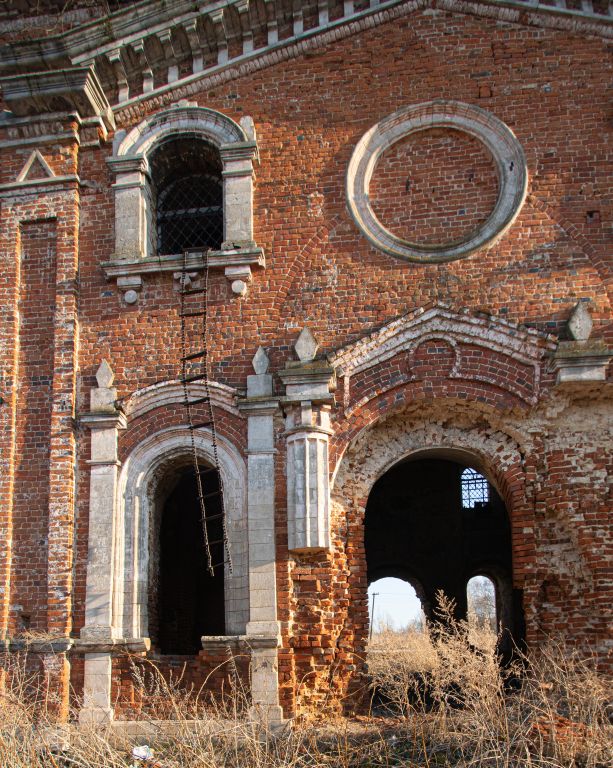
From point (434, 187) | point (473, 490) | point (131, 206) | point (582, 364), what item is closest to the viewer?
point (582, 364)

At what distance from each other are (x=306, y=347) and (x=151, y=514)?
2760 millimetres

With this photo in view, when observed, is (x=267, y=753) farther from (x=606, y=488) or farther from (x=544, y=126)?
(x=544, y=126)

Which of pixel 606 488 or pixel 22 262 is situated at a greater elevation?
pixel 22 262

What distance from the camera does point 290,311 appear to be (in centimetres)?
1152

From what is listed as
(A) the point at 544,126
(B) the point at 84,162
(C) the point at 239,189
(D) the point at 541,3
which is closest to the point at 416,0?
(D) the point at 541,3

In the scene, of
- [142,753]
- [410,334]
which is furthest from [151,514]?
[410,334]

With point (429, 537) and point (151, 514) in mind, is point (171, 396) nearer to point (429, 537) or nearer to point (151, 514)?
point (151, 514)

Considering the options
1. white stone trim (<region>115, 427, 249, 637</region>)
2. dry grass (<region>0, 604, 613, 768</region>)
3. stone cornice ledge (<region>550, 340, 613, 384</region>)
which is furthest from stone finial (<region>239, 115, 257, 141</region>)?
dry grass (<region>0, 604, 613, 768</region>)

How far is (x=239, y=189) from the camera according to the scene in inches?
472

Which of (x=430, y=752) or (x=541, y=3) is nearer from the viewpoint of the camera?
(x=430, y=752)

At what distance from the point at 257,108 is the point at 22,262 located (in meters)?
3.62

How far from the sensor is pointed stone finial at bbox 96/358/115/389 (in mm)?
11562

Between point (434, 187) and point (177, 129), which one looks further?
point (177, 129)

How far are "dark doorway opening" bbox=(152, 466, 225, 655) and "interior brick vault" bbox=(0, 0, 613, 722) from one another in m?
0.85
